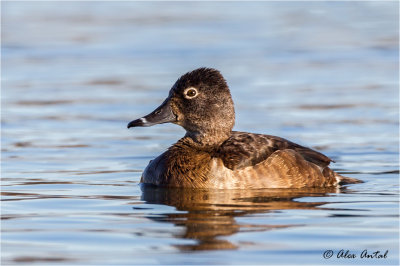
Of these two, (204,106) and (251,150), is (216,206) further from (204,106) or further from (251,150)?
(204,106)

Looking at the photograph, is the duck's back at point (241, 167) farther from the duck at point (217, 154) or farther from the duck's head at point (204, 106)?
the duck's head at point (204, 106)

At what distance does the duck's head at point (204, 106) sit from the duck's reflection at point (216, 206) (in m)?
0.87

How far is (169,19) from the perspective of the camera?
25.5 m

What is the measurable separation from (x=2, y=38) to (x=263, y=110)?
30.3ft

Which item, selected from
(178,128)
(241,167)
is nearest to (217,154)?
(241,167)

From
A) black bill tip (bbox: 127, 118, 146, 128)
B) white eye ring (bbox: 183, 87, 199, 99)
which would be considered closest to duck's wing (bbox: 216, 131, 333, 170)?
white eye ring (bbox: 183, 87, 199, 99)

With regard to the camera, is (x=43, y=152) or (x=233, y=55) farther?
(x=233, y=55)

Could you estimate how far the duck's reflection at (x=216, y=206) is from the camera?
8008 mm

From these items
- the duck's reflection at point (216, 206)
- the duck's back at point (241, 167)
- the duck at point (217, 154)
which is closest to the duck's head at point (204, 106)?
the duck at point (217, 154)

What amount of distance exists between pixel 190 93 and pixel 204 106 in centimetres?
22

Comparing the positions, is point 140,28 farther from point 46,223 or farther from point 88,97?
point 46,223

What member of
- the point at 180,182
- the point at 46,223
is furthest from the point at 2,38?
the point at 46,223

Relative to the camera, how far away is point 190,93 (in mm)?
10844

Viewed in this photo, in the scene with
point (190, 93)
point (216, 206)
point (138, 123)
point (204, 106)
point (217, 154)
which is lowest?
point (216, 206)
